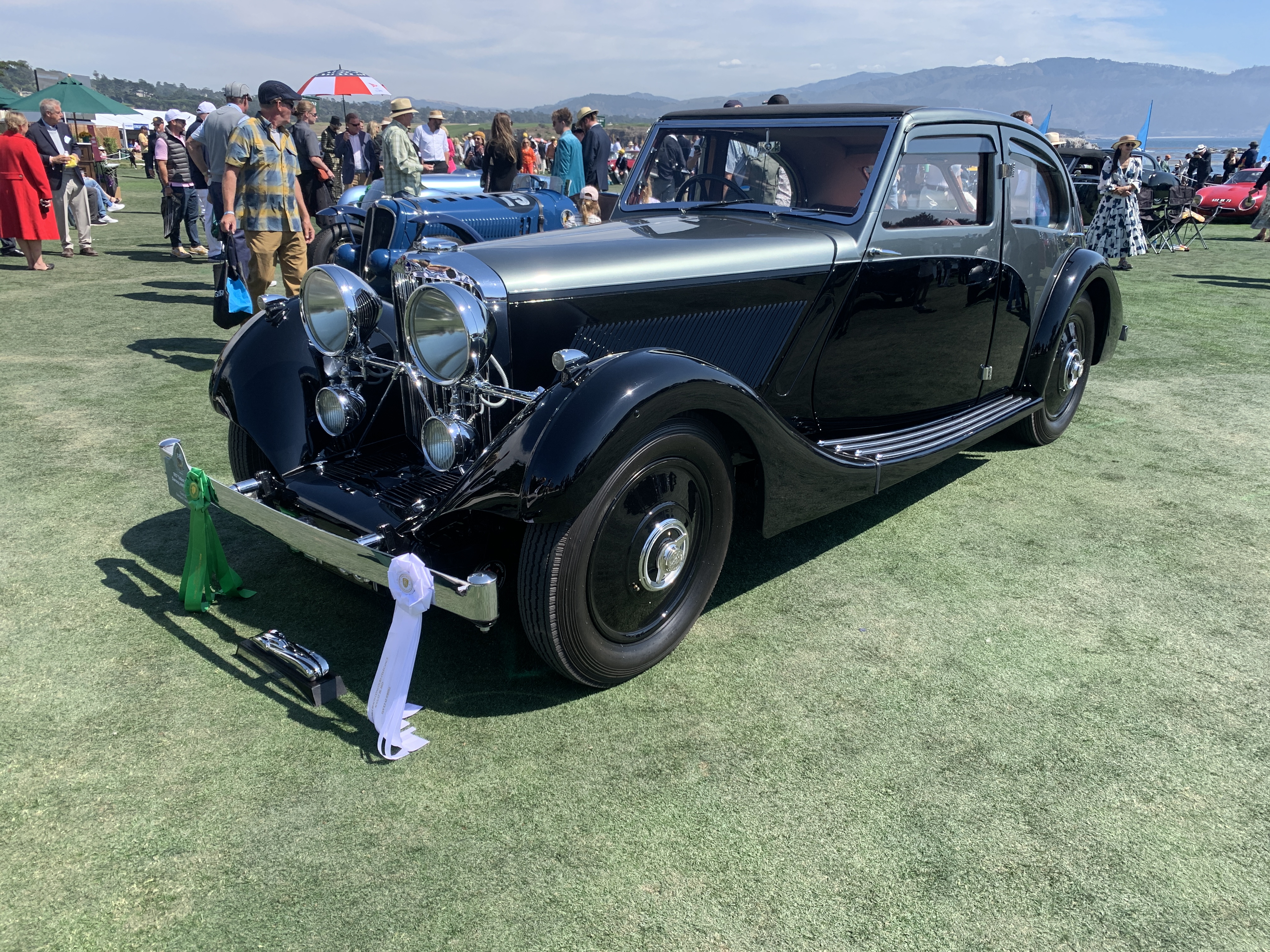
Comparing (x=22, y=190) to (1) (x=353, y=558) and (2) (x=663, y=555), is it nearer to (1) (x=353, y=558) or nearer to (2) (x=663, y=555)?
(1) (x=353, y=558)

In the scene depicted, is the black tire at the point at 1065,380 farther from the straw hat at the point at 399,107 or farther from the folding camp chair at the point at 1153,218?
the folding camp chair at the point at 1153,218

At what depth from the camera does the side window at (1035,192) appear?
13.8 ft

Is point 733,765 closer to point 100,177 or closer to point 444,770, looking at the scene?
point 444,770

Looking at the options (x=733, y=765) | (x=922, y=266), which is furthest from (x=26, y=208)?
(x=733, y=765)

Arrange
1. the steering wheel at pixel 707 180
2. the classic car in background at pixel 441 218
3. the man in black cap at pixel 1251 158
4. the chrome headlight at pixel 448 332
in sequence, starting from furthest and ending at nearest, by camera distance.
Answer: the man in black cap at pixel 1251 158 → the classic car in background at pixel 441 218 → the steering wheel at pixel 707 180 → the chrome headlight at pixel 448 332

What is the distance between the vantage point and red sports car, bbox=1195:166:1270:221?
17125 mm

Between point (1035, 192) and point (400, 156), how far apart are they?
5760mm

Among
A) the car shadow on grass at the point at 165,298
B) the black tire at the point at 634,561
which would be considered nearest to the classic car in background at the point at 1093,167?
the black tire at the point at 634,561

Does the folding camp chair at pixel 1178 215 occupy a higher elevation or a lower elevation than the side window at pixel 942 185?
higher

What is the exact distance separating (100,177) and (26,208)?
9648mm

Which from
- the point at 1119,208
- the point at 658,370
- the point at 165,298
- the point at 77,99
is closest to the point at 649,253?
the point at 658,370

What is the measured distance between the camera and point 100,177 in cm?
1789

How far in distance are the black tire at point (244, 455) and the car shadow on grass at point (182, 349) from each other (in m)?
3.18

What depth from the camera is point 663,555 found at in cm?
269
